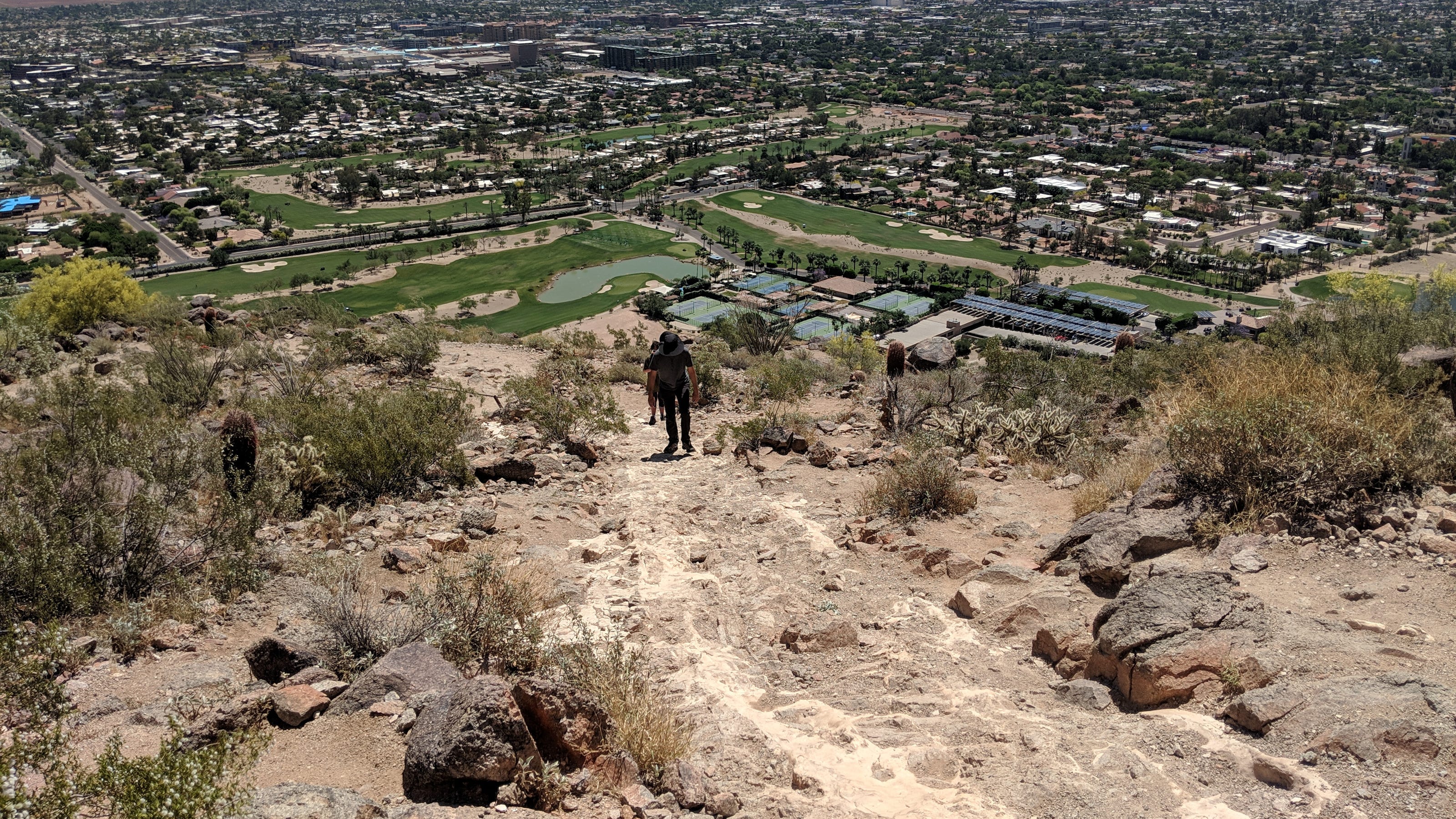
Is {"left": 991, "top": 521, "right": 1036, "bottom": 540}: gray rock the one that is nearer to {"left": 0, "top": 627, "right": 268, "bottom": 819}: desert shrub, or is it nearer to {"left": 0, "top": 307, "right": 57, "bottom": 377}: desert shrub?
{"left": 0, "top": 627, "right": 268, "bottom": 819}: desert shrub

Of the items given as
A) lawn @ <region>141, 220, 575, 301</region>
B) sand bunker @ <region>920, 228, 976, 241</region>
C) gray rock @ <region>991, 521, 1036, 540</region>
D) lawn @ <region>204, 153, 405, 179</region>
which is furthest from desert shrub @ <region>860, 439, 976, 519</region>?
lawn @ <region>204, 153, 405, 179</region>

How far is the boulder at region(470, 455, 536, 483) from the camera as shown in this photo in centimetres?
905

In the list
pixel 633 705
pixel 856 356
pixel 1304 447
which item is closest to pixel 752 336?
pixel 856 356

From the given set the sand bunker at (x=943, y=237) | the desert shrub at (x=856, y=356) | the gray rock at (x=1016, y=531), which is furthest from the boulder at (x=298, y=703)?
the sand bunker at (x=943, y=237)

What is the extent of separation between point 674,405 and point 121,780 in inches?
292

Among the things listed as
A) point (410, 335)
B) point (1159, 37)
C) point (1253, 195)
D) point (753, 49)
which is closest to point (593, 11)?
point (753, 49)

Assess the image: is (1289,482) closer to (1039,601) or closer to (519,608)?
(1039,601)

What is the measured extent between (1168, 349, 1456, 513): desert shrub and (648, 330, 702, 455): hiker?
4.91 m

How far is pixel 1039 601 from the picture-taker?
18.4 feet

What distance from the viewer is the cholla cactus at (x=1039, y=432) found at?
8.91 m

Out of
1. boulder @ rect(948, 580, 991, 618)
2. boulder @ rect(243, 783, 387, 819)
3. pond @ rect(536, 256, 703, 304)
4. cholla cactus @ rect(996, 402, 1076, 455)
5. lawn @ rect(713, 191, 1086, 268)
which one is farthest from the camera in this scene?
lawn @ rect(713, 191, 1086, 268)

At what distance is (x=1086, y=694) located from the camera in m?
4.73

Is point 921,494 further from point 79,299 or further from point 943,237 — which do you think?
point 943,237

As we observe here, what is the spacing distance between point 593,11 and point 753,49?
63.4 meters
